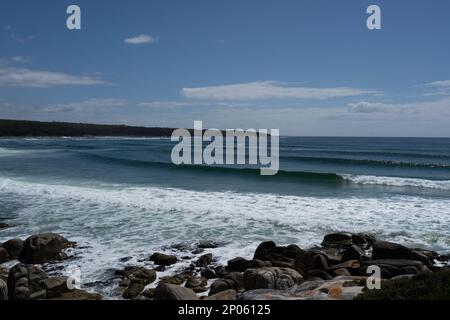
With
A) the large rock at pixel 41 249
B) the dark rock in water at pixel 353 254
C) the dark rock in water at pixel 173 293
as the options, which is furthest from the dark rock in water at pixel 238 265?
the large rock at pixel 41 249

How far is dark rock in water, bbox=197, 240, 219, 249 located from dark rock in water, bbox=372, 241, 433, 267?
4.57 metres

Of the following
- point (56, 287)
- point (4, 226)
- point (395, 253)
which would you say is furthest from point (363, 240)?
point (4, 226)

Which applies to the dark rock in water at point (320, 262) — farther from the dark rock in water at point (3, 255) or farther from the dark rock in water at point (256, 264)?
the dark rock in water at point (3, 255)

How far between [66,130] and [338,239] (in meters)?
131

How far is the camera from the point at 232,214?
16484mm

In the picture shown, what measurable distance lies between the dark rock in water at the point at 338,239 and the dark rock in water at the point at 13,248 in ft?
29.2

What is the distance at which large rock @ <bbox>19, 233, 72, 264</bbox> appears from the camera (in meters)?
10.9

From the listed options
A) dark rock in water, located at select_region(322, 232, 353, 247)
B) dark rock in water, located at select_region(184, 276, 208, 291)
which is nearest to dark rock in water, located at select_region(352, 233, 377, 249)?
dark rock in water, located at select_region(322, 232, 353, 247)

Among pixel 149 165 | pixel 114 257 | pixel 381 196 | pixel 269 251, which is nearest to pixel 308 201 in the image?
pixel 381 196

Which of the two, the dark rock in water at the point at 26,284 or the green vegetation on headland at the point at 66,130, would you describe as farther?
the green vegetation on headland at the point at 66,130

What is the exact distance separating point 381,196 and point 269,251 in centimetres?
1283

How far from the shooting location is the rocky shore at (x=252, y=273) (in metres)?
7.43

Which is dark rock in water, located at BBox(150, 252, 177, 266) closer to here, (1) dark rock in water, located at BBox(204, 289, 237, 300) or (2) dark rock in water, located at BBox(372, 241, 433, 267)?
(1) dark rock in water, located at BBox(204, 289, 237, 300)
